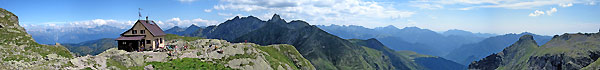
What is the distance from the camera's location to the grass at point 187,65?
47472 millimetres

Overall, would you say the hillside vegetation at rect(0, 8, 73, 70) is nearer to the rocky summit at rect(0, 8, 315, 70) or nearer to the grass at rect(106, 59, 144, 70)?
the rocky summit at rect(0, 8, 315, 70)

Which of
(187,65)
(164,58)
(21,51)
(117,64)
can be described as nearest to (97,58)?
(117,64)

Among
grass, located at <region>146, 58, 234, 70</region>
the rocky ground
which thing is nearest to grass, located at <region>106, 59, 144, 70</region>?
the rocky ground

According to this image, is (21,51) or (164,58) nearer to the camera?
(21,51)

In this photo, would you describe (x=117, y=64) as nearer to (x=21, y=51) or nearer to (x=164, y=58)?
(x=164, y=58)

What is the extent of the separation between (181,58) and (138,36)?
1674cm

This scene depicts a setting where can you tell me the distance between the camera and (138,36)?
6512 centimetres

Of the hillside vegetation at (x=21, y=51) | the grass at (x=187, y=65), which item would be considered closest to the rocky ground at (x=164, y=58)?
the grass at (x=187, y=65)

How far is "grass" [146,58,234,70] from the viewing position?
156 feet

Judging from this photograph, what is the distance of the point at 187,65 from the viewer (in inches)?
1991

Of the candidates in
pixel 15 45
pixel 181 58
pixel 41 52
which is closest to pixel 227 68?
pixel 181 58

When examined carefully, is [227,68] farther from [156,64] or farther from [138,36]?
[138,36]

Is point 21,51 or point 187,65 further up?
point 21,51

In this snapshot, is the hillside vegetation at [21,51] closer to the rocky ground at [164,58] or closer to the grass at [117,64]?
the rocky ground at [164,58]
